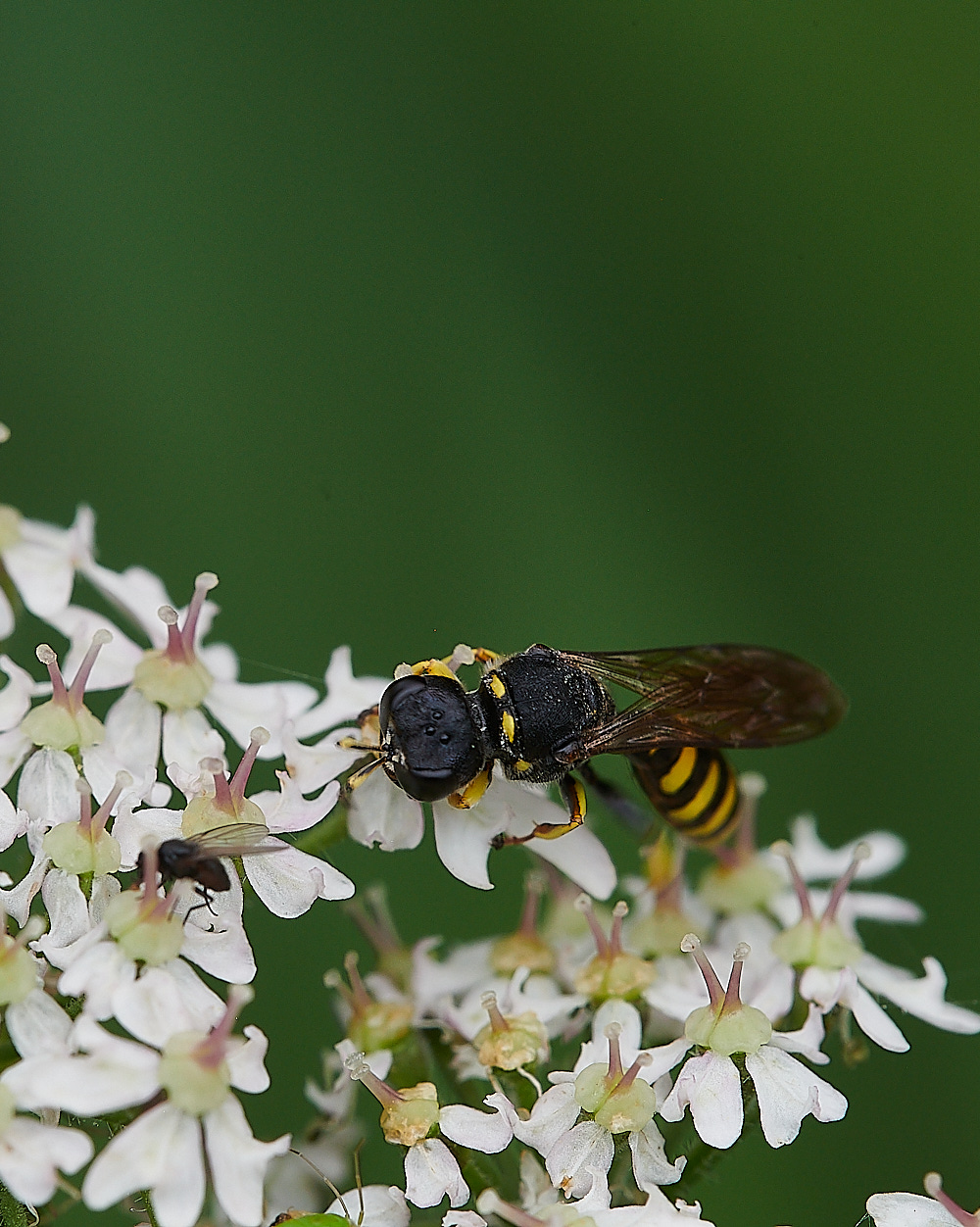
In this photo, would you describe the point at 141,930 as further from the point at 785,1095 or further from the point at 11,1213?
the point at 785,1095

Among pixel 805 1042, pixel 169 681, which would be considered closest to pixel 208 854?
pixel 169 681

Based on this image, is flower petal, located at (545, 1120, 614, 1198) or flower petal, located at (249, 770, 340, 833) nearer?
flower petal, located at (545, 1120, 614, 1198)

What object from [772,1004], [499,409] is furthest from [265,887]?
[499,409]

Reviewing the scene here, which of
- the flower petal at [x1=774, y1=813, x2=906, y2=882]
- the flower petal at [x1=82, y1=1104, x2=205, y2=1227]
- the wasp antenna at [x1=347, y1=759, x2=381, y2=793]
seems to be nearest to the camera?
the flower petal at [x1=82, y1=1104, x2=205, y2=1227]

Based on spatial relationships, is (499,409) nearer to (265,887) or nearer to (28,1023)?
(265,887)

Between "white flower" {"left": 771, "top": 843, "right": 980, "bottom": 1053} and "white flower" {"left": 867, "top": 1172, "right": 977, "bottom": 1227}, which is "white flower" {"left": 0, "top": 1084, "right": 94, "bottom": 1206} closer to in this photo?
"white flower" {"left": 867, "top": 1172, "right": 977, "bottom": 1227}

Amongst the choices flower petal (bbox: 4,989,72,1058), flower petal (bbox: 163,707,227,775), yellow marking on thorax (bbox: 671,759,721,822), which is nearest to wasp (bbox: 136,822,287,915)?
flower petal (bbox: 4,989,72,1058)
